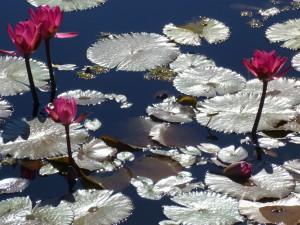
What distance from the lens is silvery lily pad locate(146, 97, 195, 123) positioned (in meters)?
3.82

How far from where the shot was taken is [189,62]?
4.42 meters

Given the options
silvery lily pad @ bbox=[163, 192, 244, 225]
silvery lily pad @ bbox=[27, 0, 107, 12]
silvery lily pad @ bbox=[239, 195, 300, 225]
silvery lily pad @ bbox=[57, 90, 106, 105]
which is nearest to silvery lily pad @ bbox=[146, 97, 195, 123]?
silvery lily pad @ bbox=[57, 90, 106, 105]

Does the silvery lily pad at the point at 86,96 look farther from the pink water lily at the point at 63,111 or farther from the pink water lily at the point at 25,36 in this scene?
the pink water lily at the point at 63,111

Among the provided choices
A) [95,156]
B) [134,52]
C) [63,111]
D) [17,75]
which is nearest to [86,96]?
[17,75]

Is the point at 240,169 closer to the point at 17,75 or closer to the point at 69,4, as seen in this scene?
the point at 17,75

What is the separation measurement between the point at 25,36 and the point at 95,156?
2.62ft

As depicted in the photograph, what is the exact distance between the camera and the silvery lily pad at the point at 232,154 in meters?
3.46

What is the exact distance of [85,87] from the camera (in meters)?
4.28

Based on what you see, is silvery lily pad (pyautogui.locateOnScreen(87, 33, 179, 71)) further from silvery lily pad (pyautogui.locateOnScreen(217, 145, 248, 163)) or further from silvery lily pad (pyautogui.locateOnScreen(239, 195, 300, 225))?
silvery lily pad (pyautogui.locateOnScreen(239, 195, 300, 225))

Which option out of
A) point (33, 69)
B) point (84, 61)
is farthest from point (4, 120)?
point (84, 61)

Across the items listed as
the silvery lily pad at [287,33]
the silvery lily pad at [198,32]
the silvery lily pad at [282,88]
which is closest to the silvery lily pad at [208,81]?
the silvery lily pad at [282,88]

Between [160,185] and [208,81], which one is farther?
[208,81]

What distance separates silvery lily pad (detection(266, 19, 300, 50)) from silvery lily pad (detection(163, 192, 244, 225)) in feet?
6.02

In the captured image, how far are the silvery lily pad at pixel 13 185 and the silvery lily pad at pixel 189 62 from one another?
56.1 inches
